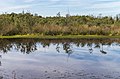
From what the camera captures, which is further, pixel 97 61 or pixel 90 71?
pixel 97 61

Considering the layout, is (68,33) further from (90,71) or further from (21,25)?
(90,71)

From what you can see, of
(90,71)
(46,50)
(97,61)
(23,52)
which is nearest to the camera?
(90,71)

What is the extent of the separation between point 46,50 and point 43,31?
13368 millimetres

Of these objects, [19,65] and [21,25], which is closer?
[19,65]

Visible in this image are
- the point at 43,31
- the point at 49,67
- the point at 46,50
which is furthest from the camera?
the point at 43,31

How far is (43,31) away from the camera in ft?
124

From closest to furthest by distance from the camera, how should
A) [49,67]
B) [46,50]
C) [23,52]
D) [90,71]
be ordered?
[90,71] < [49,67] < [23,52] < [46,50]

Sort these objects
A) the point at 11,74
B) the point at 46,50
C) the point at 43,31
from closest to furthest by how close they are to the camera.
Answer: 1. the point at 11,74
2. the point at 46,50
3. the point at 43,31

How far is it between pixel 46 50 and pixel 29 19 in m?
18.7

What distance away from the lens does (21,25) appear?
39000 millimetres

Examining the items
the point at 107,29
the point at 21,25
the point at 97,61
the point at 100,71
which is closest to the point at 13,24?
the point at 21,25

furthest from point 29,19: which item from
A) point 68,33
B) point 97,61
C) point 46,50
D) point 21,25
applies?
point 97,61

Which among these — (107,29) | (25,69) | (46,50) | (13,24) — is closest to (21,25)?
(13,24)

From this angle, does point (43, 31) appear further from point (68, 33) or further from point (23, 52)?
point (23, 52)
